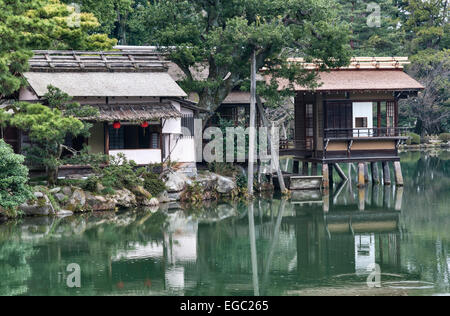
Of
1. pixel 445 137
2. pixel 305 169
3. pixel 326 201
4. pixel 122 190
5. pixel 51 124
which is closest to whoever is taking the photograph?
pixel 51 124

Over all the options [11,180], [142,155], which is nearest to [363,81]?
[142,155]

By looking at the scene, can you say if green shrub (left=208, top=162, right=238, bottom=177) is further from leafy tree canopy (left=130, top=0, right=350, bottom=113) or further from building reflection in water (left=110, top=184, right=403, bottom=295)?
leafy tree canopy (left=130, top=0, right=350, bottom=113)

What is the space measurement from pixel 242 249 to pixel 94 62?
13.4 m

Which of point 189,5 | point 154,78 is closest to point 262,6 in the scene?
point 189,5

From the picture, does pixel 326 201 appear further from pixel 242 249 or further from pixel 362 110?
pixel 242 249

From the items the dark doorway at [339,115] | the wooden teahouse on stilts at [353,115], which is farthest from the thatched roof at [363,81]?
the dark doorway at [339,115]

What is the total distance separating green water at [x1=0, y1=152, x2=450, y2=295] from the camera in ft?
55.8

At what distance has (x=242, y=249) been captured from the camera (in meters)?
21.7

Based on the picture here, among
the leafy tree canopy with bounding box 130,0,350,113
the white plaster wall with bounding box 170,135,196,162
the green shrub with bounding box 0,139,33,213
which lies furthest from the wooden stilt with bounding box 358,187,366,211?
the green shrub with bounding box 0,139,33,213

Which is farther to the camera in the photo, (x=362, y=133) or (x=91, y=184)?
(x=362, y=133)

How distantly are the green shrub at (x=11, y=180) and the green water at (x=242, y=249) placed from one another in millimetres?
839

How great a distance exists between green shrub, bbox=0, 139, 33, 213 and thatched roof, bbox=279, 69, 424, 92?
13831 mm

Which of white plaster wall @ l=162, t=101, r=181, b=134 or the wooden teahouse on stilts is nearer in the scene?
white plaster wall @ l=162, t=101, r=181, b=134

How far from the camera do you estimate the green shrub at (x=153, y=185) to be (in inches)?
1179
